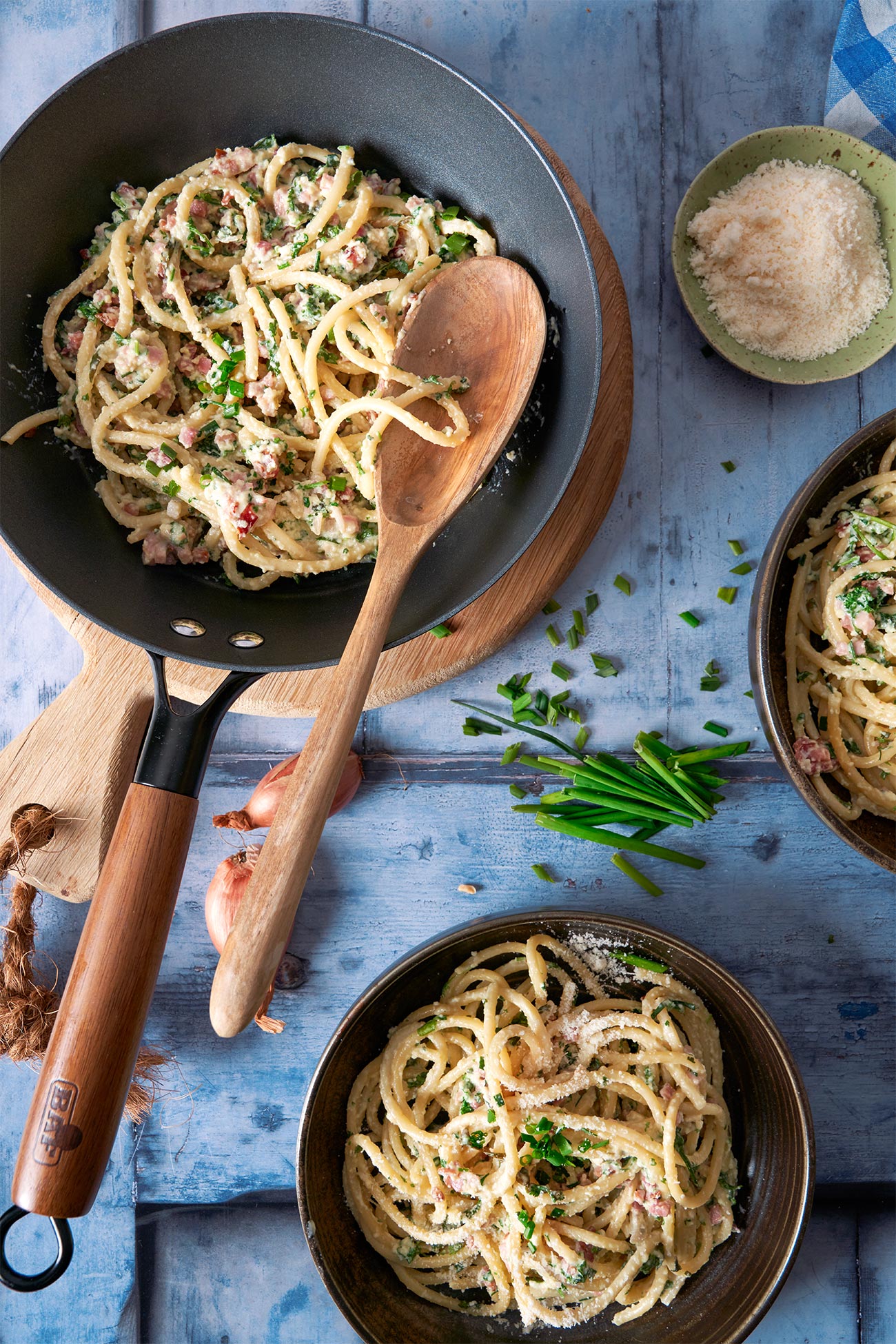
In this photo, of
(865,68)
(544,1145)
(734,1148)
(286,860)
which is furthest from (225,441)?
(734,1148)

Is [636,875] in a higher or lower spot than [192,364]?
lower

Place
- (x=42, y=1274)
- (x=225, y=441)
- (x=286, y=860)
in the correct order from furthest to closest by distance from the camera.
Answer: (x=225, y=441), (x=42, y=1274), (x=286, y=860)

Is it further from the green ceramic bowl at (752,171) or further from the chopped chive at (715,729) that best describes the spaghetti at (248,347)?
the chopped chive at (715,729)

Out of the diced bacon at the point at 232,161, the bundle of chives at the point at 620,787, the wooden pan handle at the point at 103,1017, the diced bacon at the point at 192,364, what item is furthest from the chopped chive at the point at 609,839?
the diced bacon at the point at 232,161

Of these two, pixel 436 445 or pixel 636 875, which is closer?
pixel 436 445

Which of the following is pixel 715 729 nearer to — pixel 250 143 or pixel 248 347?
pixel 248 347

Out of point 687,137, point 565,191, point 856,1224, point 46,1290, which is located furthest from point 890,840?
point 46,1290

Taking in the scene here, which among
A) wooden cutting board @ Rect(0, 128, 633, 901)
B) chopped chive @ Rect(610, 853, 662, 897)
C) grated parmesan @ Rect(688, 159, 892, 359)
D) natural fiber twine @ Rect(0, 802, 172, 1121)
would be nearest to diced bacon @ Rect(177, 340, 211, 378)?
wooden cutting board @ Rect(0, 128, 633, 901)

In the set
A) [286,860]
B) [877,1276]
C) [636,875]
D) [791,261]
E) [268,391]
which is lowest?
[877,1276]
